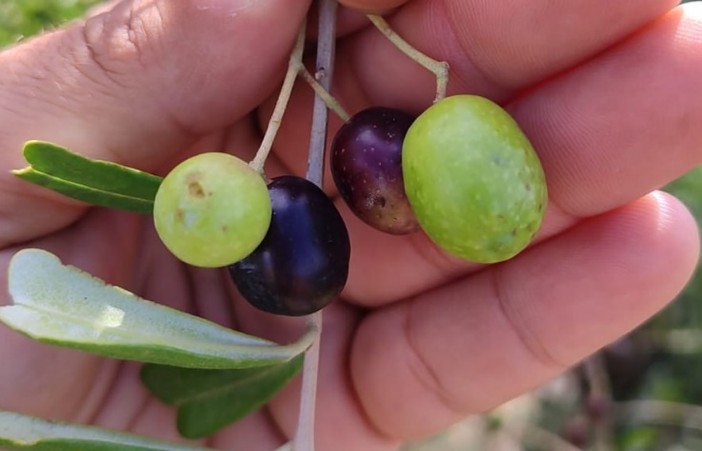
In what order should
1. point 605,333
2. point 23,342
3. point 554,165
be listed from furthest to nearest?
point 605,333
point 23,342
point 554,165

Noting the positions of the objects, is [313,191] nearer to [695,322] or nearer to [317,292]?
[317,292]

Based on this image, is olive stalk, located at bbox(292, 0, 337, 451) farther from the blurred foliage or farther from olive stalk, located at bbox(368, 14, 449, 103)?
the blurred foliage

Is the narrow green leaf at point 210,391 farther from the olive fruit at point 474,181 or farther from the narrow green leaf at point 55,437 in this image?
the olive fruit at point 474,181

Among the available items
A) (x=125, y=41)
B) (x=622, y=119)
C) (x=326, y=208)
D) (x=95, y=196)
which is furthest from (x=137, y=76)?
(x=622, y=119)

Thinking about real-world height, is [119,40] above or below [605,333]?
above

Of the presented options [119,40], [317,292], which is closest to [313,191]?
[317,292]

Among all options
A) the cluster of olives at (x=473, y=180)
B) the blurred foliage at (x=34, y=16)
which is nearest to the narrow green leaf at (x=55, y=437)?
the cluster of olives at (x=473, y=180)

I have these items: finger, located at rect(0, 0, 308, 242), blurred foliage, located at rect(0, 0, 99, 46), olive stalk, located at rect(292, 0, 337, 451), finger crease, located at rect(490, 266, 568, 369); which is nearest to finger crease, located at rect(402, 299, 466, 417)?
finger crease, located at rect(490, 266, 568, 369)
